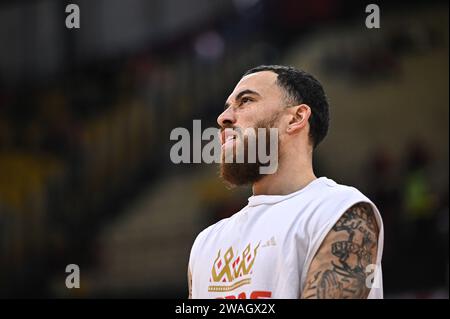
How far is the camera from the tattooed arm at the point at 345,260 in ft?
8.55

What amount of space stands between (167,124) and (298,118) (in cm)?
864

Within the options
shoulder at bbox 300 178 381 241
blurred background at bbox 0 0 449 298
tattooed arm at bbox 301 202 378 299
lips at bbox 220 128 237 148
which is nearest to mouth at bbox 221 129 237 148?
lips at bbox 220 128 237 148

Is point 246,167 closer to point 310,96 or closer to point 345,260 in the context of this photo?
point 310,96

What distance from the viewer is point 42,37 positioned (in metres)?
13.3

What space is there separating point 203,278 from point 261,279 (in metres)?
0.40

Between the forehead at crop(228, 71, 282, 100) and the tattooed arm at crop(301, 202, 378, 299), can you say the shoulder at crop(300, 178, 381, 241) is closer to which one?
the tattooed arm at crop(301, 202, 378, 299)

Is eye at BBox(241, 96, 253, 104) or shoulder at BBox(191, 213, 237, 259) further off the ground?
eye at BBox(241, 96, 253, 104)

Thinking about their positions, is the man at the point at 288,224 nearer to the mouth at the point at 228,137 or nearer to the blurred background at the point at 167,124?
the mouth at the point at 228,137

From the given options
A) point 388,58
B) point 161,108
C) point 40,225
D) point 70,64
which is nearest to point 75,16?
point 70,64

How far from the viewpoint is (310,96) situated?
3301mm

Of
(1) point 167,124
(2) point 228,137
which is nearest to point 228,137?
(2) point 228,137

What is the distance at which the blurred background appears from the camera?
33.2ft

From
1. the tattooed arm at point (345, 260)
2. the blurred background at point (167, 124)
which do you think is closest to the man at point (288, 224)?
the tattooed arm at point (345, 260)

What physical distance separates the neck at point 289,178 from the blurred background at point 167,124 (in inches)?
233
